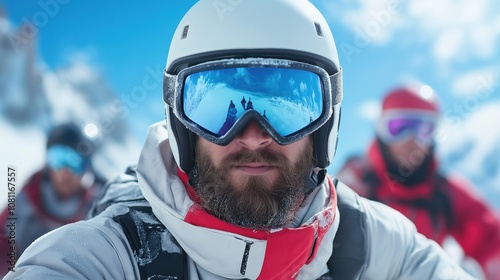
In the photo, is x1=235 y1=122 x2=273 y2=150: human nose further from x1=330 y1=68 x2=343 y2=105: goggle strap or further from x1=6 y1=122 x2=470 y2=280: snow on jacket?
x1=330 y1=68 x2=343 y2=105: goggle strap

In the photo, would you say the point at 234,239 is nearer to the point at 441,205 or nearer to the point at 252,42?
the point at 252,42

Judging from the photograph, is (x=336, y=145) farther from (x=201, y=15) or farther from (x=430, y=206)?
(x=430, y=206)

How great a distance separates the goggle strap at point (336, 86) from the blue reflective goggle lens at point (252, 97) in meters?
0.19

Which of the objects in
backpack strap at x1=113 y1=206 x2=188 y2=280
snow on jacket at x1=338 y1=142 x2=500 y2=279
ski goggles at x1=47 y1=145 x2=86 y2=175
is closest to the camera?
backpack strap at x1=113 y1=206 x2=188 y2=280

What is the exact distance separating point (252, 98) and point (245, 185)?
0.33 m

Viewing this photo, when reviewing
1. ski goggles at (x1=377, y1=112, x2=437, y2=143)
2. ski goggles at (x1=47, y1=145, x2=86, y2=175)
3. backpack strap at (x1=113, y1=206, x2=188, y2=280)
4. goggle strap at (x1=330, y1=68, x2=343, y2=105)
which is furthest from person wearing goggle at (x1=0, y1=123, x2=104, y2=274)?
goggle strap at (x1=330, y1=68, x2=343, y2=105)

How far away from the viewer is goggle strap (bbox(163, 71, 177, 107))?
2.03 metres

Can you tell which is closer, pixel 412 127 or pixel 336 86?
pixel 336 86

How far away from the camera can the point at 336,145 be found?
2.25 m

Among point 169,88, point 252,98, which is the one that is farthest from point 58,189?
point 252,98

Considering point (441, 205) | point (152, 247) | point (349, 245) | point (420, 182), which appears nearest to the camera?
point (152, 247)

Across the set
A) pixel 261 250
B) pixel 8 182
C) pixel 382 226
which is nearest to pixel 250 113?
pixel 261 250

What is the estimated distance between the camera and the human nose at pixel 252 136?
1817 mm

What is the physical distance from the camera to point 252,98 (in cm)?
179
